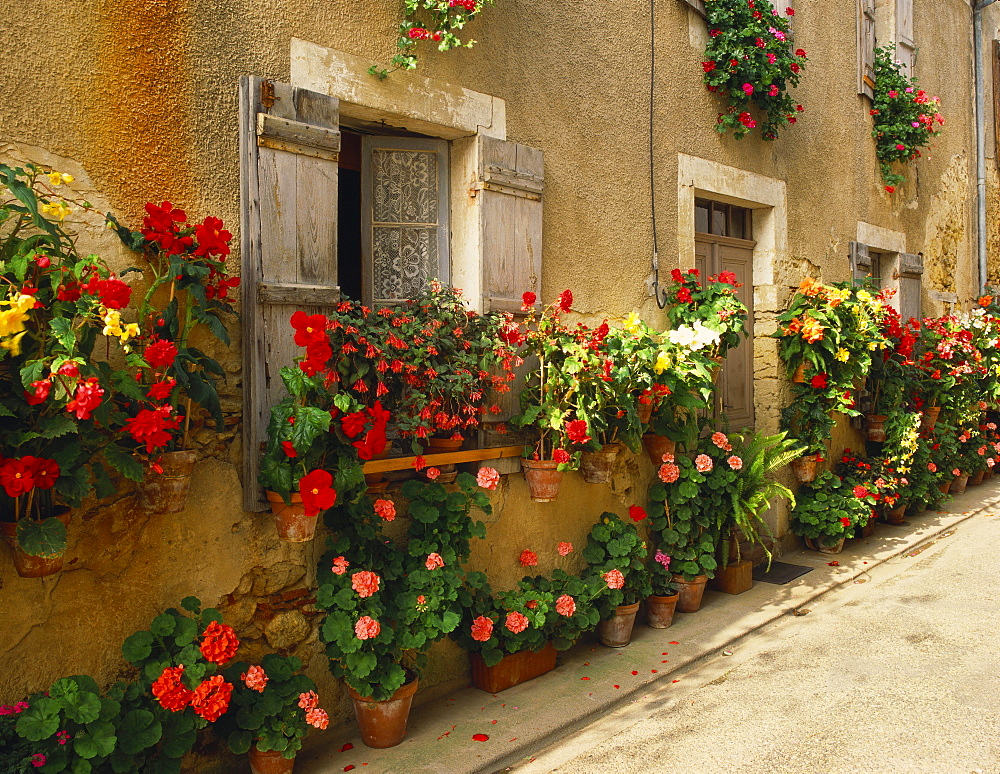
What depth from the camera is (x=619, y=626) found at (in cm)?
421

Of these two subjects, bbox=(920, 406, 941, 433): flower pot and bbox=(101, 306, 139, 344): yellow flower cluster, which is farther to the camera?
bbox=(920, 406, 941, 433): flower pot

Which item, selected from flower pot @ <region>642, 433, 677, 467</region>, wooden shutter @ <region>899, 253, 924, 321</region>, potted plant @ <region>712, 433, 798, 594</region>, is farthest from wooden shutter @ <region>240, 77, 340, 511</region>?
wooden shutter @ <region>899, 253, 924, 321</region>

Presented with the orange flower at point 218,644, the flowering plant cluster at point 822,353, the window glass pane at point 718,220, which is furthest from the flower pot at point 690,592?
the orange flower at point 218,644

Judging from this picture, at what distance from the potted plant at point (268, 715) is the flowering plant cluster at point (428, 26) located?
244cm

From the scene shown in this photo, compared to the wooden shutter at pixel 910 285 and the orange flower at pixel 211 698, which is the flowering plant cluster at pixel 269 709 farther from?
the wooden shutter at pixel 910 285

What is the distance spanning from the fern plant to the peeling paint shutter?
1.57m

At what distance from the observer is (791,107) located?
5566 mm

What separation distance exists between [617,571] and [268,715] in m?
1.91

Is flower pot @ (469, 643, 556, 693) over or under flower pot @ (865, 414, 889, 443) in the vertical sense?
under

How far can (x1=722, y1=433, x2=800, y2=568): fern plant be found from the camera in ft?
15.5

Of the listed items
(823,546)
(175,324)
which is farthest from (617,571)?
(823,546)

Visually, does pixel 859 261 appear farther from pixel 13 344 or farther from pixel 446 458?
pixel 13 344

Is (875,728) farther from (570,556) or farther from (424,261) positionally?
(424,261)

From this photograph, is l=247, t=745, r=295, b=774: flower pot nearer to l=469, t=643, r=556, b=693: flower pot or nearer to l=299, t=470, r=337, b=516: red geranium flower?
l=299, t=470, r=337, b=516: red geranium flower
